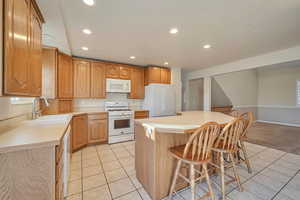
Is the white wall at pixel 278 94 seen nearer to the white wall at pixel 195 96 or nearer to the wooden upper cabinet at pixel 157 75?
the white wall at pixel 195 96

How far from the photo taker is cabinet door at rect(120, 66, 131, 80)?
397cm

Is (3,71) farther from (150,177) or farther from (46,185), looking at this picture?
(150,177)

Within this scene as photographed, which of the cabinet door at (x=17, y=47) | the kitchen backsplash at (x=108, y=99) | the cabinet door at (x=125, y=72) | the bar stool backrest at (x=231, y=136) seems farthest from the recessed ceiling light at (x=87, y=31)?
the bar stool backrest at (x=231, y=136)

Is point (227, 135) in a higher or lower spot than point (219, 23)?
lower

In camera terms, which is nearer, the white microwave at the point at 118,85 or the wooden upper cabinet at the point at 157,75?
the white microwave at the point at 118,85

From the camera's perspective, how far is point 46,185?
0.93m

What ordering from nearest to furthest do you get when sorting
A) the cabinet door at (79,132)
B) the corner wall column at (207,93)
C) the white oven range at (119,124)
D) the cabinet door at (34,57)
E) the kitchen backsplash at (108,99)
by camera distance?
the cabinet door at (34,57) → the cabinet door at (79,132) → the white oven range at (119,124) → the kitchen backsplash at (108,99) → the corner wall column at (207,93)

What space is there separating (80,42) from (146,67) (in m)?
2.20

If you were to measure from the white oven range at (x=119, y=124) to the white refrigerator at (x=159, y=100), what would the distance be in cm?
71

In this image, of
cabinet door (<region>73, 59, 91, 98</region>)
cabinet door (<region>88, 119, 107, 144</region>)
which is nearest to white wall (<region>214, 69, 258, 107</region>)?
cabinet door (<region>88, 119, 107, 144</region>)

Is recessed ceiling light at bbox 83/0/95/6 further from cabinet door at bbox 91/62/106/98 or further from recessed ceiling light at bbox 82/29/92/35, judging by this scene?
cabinet door at bbox 91/62/106/98

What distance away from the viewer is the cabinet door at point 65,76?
2.78 m

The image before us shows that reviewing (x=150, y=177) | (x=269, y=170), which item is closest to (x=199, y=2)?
(x=150, y=177)

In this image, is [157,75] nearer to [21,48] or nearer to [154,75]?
[154,75]
